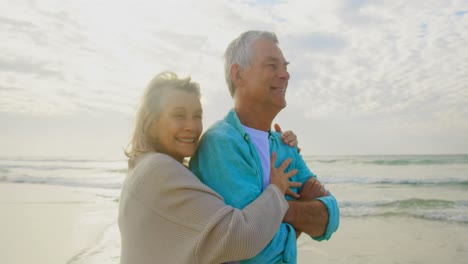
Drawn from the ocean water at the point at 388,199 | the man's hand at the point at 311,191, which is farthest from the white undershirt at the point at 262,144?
the ocean water at the point at 388,199

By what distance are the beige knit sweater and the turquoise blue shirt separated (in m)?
0.15

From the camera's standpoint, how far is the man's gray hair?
2464 mm

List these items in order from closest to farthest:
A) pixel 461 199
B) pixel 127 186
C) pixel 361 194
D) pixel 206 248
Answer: pixel 206 248 → pixel 127 186 → pixel 461 199 → pixel 361 194

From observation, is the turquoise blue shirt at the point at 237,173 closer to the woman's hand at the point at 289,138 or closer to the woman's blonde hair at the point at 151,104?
the woman's blonde hair at the point at 151,104

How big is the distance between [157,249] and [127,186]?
33 cm

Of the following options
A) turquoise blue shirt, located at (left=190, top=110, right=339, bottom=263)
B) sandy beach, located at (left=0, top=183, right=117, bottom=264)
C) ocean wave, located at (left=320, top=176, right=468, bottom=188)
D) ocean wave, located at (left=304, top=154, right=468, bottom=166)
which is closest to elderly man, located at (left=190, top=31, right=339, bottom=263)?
turquoise blue shirt, located at (left=190, top=110, right=339, bottom=263)

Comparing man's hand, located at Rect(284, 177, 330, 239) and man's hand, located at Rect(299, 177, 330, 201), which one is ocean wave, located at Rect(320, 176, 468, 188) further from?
man's hand, located at Rect(284, 177, 330, 239)

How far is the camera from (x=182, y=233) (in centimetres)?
179

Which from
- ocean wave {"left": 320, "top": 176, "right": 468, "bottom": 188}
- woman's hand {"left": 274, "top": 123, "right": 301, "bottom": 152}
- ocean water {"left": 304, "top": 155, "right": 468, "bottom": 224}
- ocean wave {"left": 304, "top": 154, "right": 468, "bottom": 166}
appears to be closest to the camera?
woman's hand {"left": 274, "top": 123, "right": 301, "bottom": 152}

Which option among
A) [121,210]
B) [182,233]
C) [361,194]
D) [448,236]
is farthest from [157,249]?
[361,194]

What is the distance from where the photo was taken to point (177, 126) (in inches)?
85.4

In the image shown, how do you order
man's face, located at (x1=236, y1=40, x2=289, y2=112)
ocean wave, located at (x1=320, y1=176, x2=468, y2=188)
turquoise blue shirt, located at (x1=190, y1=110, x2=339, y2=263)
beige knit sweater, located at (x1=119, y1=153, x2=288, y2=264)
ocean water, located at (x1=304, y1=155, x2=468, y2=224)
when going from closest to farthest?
1. beige knit sweater, located at (x1=119, y1=153, x2=288, y2=264)
2. turquoise blue shirt, located at (x1=190, y1=110, x2=339, y2=263)
3. man's face, located at (x1=236, y1=40, x2=289, y2=112)
4. ocean water, located at (x1=304, y1=155, x2=468, y2=224)
5. ocean wave, located at (x1=320, y1=176, x2=468, y2=188)

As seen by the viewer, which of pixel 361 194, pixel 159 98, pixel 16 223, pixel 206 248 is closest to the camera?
pixel 206 248

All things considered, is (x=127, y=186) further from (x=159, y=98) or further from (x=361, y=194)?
(x=361, y=194)
